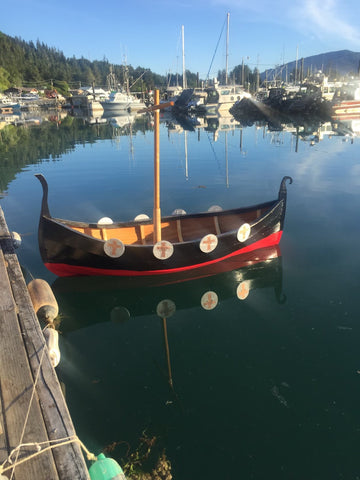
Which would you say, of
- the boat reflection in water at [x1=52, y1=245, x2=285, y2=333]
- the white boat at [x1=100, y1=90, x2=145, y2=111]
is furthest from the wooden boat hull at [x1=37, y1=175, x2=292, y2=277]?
the white boat at [x1=100, y1=90, x2=145, y2=111]

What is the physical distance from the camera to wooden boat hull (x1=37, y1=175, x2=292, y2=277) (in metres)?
9.00

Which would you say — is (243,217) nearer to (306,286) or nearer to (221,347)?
(306,286)

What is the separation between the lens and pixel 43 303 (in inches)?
292

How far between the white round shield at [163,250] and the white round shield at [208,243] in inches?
37.1

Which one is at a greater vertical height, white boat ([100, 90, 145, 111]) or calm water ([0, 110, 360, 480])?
white boat ([100, 90, 145, 111])

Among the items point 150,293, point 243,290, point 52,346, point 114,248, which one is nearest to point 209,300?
point 243,290

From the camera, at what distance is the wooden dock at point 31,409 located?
10.3 ft

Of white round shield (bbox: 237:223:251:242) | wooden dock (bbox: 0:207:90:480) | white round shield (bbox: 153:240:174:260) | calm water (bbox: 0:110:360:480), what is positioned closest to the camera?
wooden dock (bbox: 0:207:90:480)

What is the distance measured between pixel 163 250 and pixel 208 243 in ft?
4.50

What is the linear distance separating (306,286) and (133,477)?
280 inches

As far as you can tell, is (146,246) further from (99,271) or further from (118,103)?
(118,103)

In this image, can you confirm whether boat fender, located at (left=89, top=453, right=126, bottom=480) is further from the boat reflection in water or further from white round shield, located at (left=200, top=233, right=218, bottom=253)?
white round shield, located at (left=200, top=233, right=218, bottom=253)

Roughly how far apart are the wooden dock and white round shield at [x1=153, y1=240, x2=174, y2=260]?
163 inches

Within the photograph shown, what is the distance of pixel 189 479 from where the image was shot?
468 cm
